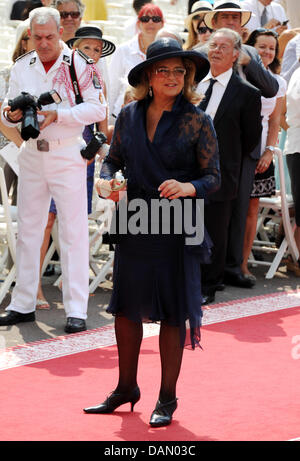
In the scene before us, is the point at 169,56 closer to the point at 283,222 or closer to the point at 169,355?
the point at 169,355

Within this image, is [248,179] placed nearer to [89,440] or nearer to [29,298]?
[29,298]

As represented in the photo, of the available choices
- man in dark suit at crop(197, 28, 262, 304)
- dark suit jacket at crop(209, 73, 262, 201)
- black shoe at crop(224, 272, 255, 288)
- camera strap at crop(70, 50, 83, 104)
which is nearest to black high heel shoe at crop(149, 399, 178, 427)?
camera strap at crop(70, 50, 83, 104)

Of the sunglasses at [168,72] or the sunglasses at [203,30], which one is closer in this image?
the sunglasses at [168,72]

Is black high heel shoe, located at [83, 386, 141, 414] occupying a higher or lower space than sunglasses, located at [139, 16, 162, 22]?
lower

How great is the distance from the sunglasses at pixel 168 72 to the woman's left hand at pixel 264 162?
4015mm

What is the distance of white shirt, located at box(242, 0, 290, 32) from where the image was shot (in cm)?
1173

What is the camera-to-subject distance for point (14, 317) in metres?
7.19

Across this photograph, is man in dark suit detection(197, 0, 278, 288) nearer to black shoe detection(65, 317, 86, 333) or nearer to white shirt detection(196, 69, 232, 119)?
white shirt detection(196, 69, 232, 119)

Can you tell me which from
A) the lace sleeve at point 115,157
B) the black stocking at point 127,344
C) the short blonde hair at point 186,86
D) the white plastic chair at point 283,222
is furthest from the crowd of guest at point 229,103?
the black stocking at point 127,344

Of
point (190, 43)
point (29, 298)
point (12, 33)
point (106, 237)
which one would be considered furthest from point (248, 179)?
point (12, 33)

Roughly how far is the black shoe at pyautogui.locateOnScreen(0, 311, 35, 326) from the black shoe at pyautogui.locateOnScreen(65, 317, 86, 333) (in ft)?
1.10

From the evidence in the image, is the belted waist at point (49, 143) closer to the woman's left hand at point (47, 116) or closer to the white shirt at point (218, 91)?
the woman's left hand at point (47, 116)

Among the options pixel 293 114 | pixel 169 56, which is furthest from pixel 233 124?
pixel 169 56

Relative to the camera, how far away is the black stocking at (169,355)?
198 inches
